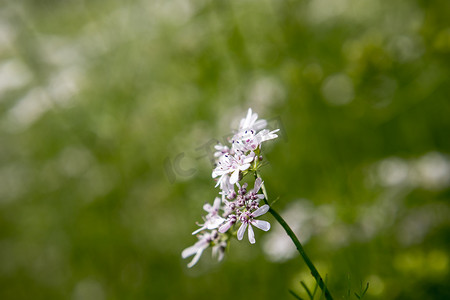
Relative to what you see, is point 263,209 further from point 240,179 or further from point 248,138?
point 248,138

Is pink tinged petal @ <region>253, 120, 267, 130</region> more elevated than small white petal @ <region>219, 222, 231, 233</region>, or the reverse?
pink tinged petal @ <region>253, 120, 267, 130</region>

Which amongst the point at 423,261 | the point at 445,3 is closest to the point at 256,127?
the point at 423,261

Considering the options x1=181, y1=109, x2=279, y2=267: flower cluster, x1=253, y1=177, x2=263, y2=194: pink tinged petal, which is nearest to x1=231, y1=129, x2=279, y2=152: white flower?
x1=181, y1=109, x2=279, y2=267: flower cluster

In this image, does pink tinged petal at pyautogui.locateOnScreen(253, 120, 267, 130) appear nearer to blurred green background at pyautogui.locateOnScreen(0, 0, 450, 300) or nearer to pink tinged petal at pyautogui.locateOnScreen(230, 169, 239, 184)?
pink tinged petal at pyautogui.locateOnScreen(230, 169, 239, 184)

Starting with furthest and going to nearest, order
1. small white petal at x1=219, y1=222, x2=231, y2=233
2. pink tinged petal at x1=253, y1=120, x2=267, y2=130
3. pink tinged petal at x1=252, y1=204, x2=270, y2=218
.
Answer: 1. pink tinged petal at x1=253, y1=120, x2=267, y2=130
2. small white petal at x1=219, y1=222, x2=231, y2=233
3. pink tinged petal at x1=252, y1=204, x2=270, y2=218

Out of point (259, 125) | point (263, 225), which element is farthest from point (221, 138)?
point (263, 225)

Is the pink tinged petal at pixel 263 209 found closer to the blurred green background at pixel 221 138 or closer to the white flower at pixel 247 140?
the white flower at pixel 247 140
